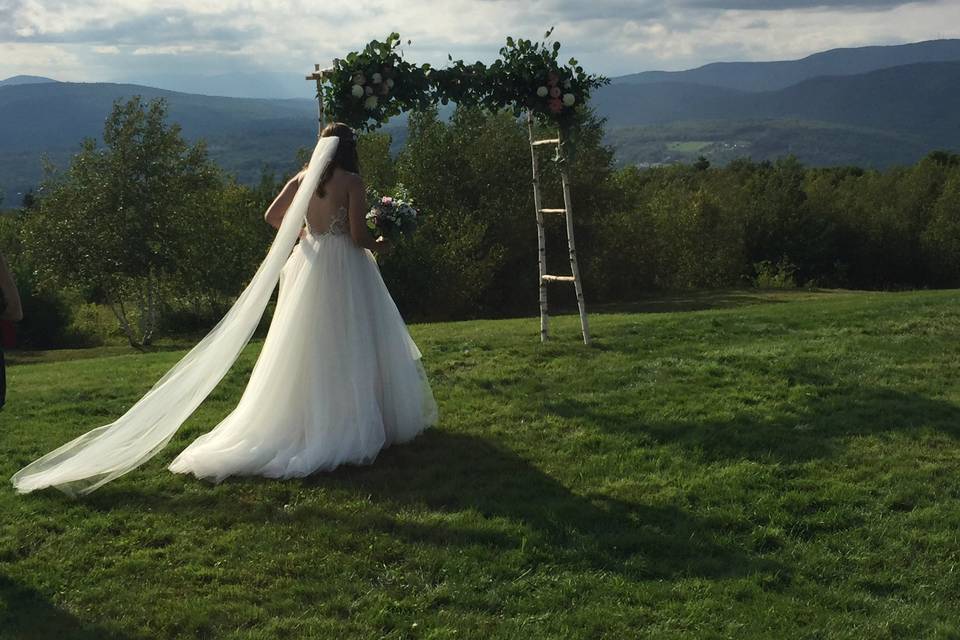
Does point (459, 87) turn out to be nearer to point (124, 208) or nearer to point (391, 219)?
point (391, 219)

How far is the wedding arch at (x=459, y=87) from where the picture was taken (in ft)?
36.8

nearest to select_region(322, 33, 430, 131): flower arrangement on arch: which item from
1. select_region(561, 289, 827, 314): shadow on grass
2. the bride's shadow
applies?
the bride's shadow

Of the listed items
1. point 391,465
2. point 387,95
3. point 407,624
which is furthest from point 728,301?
point 407,624

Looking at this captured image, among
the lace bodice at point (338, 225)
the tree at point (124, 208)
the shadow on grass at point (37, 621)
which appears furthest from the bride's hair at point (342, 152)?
the tree at point (124, 208)

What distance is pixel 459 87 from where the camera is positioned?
1218cm

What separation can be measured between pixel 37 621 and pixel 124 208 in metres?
35.7

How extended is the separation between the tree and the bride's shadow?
33057 millimetres

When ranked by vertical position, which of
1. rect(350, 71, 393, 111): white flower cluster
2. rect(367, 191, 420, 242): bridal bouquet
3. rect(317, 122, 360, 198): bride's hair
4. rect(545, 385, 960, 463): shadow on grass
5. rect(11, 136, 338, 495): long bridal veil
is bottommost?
rect(545, 385, 960, 463): shadow on grass

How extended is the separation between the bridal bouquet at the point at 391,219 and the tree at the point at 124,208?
104 feet

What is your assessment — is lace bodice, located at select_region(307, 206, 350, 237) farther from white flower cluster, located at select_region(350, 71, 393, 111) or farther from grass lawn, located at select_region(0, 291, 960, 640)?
white flower cluster, located at select_region(350, 71, 393, 111)

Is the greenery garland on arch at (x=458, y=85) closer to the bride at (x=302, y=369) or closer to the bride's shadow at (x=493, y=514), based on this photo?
the bride at (x=302, y=369)

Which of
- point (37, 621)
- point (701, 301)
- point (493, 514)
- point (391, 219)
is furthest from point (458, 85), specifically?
point (701, 301)

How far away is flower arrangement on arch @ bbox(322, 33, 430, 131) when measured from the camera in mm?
11172

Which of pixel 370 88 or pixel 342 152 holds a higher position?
pixel 370 88
